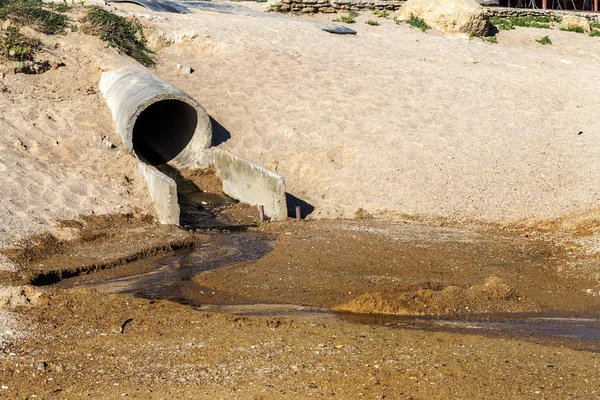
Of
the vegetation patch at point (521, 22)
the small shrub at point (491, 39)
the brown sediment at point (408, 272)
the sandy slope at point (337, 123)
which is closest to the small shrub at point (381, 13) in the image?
the small shrub at point (491, 39)

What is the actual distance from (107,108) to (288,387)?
999cm

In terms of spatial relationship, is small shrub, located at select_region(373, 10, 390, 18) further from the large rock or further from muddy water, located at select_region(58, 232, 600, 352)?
muddy water, located at select_region(58, 232, 600, 352)

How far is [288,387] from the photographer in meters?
6.28

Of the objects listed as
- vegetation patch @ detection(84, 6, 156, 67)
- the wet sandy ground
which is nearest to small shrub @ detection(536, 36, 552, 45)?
vegetation patch @ detection(84, 6, 156, 67)

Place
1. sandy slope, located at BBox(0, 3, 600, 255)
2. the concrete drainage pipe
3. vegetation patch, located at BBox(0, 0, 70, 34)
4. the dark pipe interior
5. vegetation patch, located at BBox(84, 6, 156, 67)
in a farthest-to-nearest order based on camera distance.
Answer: vegetation patch, located at BBox(84, 6, 156, 67) < vegetation patch, located at BBox(0, 0, 70, 34) < the dark pipe interior < the concrete drainage pipe < sandy slope, located at BBox(0, 3, 600, 255)

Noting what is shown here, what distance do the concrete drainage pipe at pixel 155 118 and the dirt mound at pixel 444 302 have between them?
6.43 meters

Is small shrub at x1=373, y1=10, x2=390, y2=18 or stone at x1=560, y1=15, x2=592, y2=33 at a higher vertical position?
small shrub at x1=373, y1=10, x2=390, y2=18

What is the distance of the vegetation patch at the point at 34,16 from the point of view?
16.4 m

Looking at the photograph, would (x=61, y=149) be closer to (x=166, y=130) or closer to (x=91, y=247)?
(x=166, y=130)

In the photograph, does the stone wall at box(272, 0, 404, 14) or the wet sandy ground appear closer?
the wet sandy ground

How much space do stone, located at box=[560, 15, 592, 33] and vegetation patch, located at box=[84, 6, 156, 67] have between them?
13.9 m

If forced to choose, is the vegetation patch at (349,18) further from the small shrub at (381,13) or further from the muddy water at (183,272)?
the muddy water at (183,272)

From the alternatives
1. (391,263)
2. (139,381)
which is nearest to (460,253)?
(391,263)

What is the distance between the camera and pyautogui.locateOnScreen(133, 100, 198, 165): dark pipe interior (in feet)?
49.2
